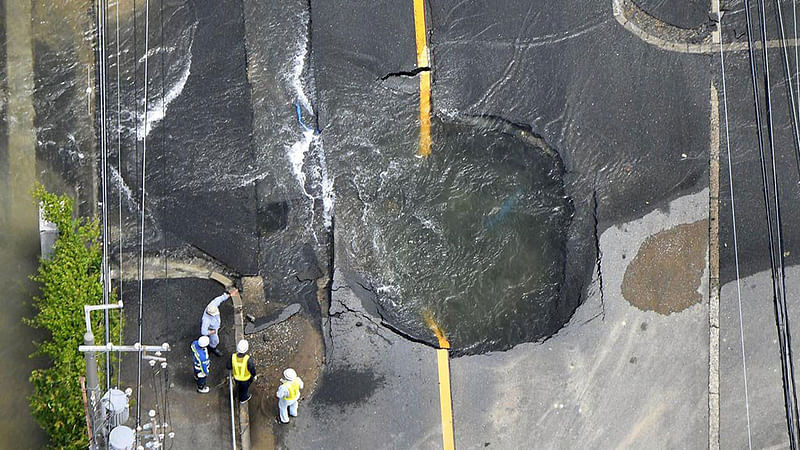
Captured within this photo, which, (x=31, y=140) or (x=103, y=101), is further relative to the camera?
(x=31, y=140)

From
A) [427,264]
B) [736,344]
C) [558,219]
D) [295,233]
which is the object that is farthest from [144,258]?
[736,344]

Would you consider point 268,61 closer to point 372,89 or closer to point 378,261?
point 372,89

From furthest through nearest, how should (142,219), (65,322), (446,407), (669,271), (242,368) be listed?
(669,271) → (446,407) → (142,219) → (242,368) → (65,322)

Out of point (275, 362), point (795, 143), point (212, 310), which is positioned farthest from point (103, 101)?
point (795, 143)

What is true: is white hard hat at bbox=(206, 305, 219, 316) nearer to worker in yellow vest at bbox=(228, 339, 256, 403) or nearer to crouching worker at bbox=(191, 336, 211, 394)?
crouching worker at bbox=(191, 336, 211, 394)

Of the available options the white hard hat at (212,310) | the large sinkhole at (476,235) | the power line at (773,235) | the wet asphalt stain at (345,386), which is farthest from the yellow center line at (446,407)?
the power line at (773,235)

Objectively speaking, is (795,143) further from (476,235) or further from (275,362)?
(275,362)

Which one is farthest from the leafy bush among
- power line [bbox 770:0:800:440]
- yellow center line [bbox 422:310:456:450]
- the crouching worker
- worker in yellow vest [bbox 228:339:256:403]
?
power line [bbox 770:0:800:440]
